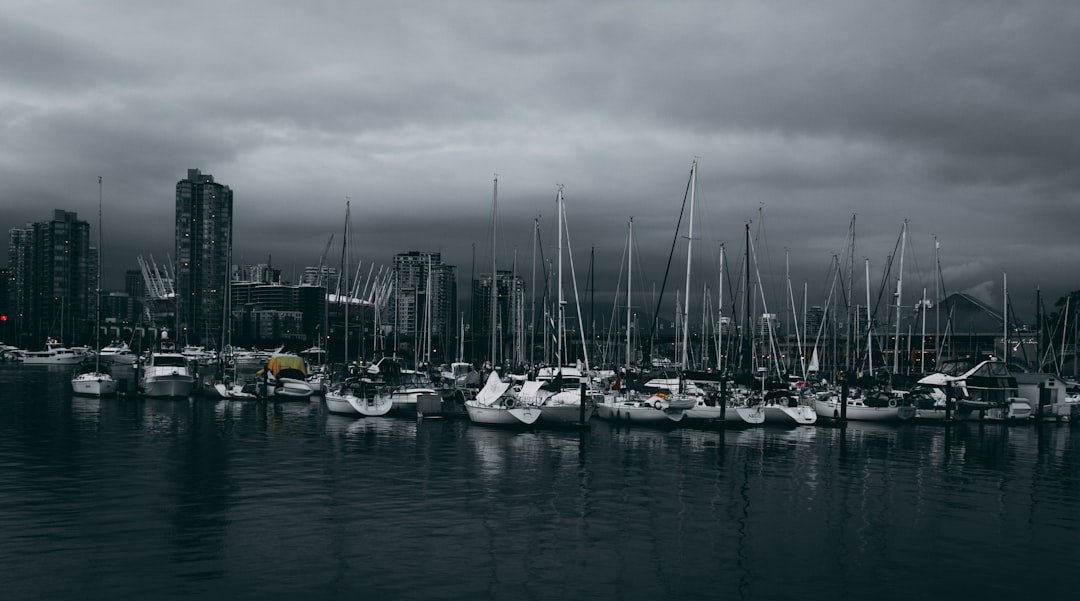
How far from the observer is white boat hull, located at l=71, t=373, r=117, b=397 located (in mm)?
81000

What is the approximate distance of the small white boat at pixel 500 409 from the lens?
183 feet

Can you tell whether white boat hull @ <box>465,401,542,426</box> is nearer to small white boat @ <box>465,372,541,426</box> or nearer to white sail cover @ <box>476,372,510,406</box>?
small white boat @ <box>465,372,541,426</box>

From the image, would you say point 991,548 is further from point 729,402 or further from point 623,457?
point 729,402

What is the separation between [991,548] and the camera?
26.0 metres

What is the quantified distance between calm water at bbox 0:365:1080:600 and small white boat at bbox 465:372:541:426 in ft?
10.1

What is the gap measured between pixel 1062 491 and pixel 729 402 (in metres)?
26.9

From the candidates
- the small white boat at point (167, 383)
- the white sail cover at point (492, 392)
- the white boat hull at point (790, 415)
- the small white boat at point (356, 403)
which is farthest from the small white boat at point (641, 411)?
the small white boat at point (167, 383)

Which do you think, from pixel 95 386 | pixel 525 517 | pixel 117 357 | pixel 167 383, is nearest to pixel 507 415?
pixel 525 517

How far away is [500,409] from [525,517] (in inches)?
1036

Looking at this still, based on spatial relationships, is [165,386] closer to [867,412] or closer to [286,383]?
[286,383]

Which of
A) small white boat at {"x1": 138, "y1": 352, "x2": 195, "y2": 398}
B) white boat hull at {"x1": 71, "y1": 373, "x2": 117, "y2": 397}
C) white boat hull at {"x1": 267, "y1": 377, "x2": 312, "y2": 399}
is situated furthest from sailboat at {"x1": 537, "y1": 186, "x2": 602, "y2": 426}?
white boat hull at {"x1": 71, "y1": 373, "x2": 117, "y2": 397}

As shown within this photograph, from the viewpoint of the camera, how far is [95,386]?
81.1 metres

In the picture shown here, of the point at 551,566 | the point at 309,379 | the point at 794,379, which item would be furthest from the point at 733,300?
the point at 551,566

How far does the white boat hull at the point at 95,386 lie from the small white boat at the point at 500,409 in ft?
139
